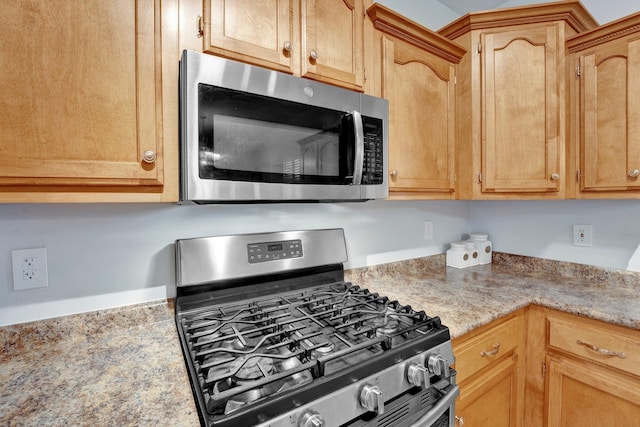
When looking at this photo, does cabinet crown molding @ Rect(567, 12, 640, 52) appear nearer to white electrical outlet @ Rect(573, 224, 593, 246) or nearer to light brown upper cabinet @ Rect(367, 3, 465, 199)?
light brown upper cabinet @ Rect(367, 3, 465, 199)

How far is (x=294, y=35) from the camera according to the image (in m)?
1.08

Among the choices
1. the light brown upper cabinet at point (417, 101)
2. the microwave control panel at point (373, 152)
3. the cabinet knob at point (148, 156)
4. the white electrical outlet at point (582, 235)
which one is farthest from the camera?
the white electrical outlet at point (582, 235)

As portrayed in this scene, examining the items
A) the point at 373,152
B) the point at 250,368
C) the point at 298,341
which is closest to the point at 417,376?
the point at 298,341

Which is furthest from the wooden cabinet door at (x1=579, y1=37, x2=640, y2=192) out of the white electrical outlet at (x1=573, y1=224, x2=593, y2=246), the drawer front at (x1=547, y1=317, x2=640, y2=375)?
the drawer front at (x1=547, y1=317, x2=640, y2=375)

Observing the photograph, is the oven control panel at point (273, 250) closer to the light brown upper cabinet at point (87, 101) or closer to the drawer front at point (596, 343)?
the light brown upper cabinet at point (87, 101)

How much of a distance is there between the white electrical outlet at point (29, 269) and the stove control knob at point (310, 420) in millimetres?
908

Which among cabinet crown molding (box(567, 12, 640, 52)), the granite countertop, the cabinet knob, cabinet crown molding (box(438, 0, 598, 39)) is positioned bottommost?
the granite countertop

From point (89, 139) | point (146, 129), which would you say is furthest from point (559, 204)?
point (89, 139)

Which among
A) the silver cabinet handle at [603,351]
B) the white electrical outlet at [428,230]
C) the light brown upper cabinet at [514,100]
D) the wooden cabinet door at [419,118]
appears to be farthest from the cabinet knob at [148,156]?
the silver cabinet handle at [603,351]

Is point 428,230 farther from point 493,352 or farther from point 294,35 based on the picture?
point 294,35

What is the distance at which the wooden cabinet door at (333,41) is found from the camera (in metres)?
1.10

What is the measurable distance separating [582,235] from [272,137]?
176cm

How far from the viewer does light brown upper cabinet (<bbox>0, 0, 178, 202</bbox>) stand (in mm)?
718

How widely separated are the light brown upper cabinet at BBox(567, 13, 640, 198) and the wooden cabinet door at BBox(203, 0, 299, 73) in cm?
135
